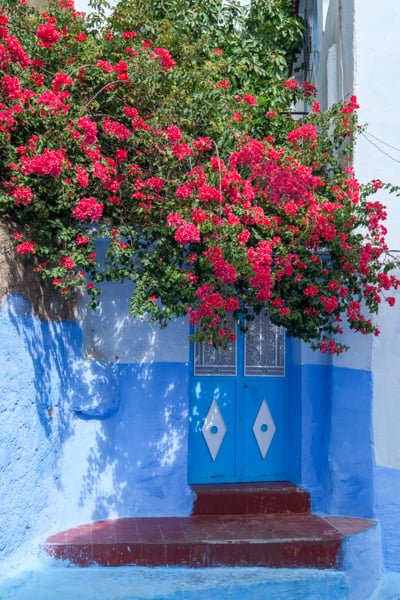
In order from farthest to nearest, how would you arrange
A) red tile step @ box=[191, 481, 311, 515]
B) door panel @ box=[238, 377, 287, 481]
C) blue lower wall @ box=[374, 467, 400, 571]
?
door panel @ box=[238, 377, 287, 481]
red tile step @ box=[191, 481, 311, 515]
blue lower wall @ box=[374, 467, 400, 571]

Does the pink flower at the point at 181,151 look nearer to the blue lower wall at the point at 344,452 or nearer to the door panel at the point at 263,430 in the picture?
the blue lower wall at the point at 344,452

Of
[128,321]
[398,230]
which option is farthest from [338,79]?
[128,321]

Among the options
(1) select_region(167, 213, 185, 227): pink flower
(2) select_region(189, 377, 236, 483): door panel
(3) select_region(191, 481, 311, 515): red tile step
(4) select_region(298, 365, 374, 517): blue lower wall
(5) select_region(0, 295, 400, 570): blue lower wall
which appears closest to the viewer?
(1) select_region(167, 213, 185, 227): pink flower

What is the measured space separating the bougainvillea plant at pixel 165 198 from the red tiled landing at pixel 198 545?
1775 mm

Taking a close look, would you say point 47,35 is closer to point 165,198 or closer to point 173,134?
point 173,134

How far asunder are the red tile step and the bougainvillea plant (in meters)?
1.79

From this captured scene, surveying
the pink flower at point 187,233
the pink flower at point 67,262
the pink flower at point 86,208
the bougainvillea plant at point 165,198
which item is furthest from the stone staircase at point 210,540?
the pink flower at point 86,208

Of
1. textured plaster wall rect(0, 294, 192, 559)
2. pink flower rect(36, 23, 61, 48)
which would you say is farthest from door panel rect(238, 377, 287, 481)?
pink flower rect(36, 23, 61, 48)

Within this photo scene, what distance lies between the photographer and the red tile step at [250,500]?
20.4ft

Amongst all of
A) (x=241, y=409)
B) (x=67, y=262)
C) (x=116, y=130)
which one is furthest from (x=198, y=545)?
(x=116, y=130)

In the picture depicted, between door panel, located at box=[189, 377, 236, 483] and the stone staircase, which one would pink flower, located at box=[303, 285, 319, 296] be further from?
the stone staircase

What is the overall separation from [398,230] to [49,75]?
3.75m

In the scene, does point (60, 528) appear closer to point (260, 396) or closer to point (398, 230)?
point (260, 396)

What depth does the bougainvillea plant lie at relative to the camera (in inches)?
193
